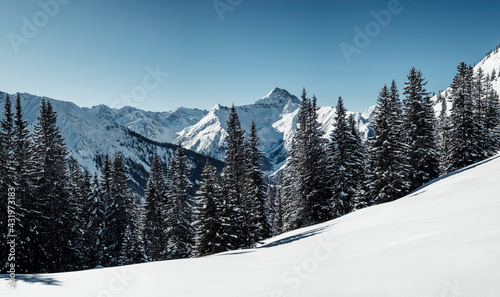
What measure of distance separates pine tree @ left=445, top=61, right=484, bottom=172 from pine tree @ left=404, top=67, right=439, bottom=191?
530 cm

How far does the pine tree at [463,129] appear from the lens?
108 feet

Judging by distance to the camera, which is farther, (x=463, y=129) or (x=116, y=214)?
(x=116, y=214)

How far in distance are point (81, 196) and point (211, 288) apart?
130 feet

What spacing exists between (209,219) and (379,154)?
18887 mm

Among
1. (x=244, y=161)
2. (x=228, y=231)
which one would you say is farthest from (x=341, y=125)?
(x=228, y=231)

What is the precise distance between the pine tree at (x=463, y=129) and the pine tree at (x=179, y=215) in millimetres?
34716

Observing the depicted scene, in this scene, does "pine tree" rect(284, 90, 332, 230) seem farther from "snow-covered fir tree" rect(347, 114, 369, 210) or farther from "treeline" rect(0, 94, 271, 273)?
"treeline" rect(0, 94, 271, 273)

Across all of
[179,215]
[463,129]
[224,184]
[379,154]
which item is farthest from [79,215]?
[463,129]

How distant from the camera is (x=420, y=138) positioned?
100 ft

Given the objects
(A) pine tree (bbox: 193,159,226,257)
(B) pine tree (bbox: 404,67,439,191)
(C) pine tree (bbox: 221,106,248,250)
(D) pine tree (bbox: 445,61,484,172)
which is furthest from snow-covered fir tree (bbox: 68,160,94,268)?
(D) pine tree (bbox: 445,61,484,172)

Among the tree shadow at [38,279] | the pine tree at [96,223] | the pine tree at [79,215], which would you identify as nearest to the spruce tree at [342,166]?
the tree shadow at [38,279]

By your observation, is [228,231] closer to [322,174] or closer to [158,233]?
[322,174]

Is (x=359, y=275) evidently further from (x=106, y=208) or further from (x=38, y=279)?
(x=106, y=208)

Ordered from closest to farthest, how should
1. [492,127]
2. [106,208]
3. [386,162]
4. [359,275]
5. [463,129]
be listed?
[359,275] < [386,162] < [463,129] < [106,208] < [492,127]
